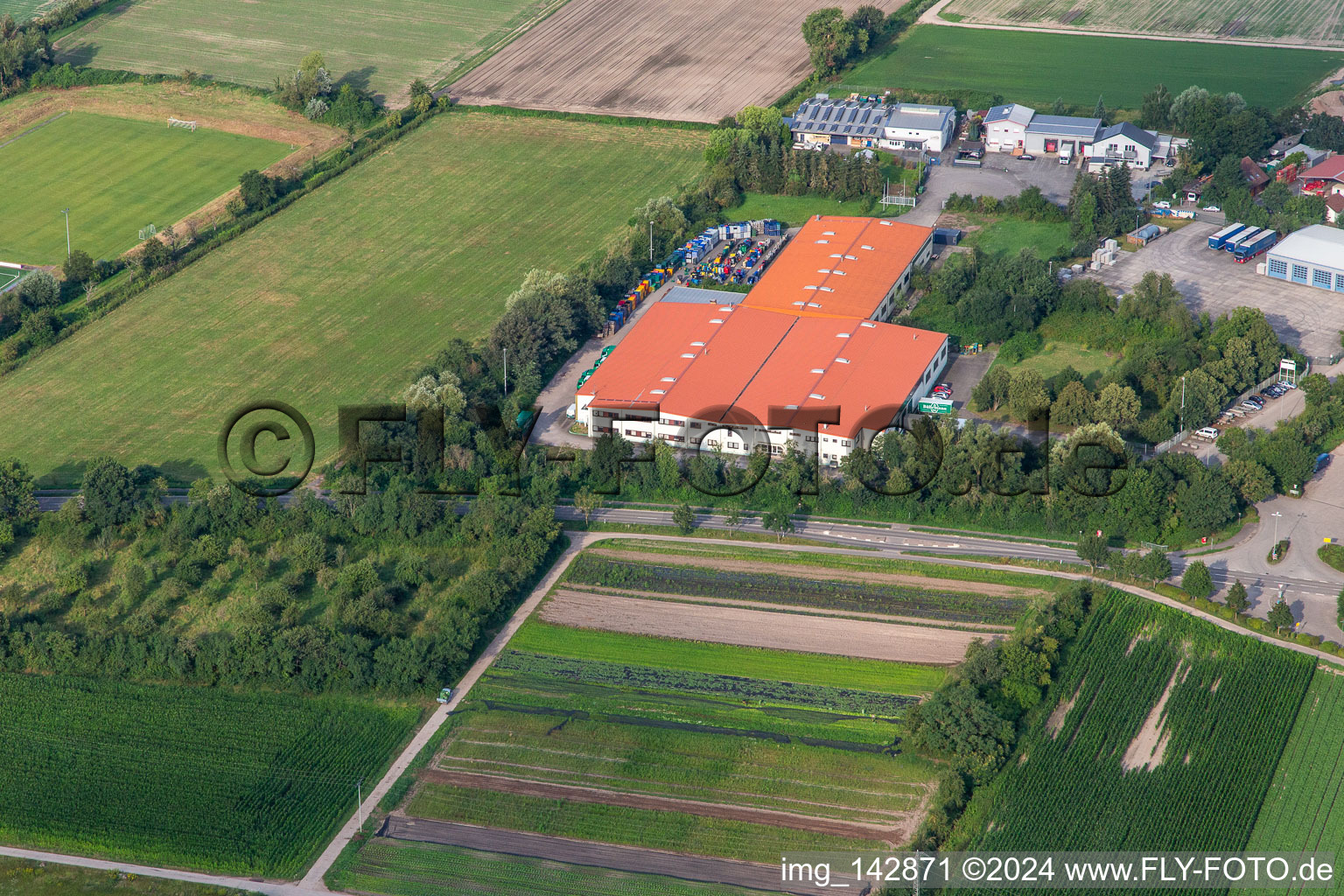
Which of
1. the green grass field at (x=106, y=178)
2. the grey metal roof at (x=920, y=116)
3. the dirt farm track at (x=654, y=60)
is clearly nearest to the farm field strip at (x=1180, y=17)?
the dirt farm track at (x=654, y=60)

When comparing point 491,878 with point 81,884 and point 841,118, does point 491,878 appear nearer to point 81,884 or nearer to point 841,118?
point 81,884

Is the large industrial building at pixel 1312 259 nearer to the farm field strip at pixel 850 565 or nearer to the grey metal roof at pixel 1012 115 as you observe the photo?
the grey metal roof at pixel 1012 115

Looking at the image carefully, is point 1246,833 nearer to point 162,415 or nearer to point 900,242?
point 900,242

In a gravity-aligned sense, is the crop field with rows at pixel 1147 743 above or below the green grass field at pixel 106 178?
below

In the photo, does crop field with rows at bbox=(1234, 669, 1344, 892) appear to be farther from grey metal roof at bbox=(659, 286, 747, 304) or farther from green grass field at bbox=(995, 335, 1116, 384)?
grey metal roof at bbox=(659, 286, 747, 304)

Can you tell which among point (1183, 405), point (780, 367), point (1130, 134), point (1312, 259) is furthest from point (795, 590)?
point (1130, 134)

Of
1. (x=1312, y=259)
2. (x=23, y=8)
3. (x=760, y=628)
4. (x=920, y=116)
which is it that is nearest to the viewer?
(x=760, y=628)

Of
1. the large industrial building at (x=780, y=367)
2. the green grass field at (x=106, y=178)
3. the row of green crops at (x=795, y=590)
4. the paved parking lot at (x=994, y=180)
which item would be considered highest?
the green grass field at (x=106, y=178)
